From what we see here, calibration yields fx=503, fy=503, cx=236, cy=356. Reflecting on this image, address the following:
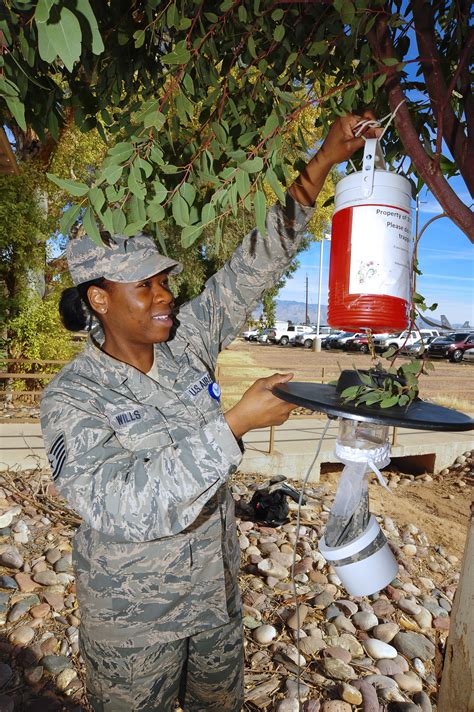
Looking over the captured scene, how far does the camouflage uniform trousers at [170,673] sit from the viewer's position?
1740 mm

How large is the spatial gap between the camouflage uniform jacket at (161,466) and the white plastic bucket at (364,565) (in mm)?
354

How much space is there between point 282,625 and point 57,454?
2.48m

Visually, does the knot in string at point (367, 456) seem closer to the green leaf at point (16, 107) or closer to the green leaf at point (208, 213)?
the green leaf at point (208, 213)

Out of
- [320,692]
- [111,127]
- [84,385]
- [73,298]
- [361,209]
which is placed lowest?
[320,692]

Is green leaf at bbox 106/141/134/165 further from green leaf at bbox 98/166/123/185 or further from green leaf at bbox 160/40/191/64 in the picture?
green leaf at bbox 160/40/191/64

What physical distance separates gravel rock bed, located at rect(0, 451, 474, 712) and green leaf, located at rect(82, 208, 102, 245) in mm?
2489

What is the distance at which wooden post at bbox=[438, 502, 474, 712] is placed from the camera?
157cm

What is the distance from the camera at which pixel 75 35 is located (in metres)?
0.79

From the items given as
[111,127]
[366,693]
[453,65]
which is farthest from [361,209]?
[366,693]

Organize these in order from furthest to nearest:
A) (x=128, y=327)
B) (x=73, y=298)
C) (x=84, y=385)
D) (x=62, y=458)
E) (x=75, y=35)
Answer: (x=73, y=298) → (x=128, y=327) → (x=84, y=385) → (x=62, y=458) → (x=75, y=35)

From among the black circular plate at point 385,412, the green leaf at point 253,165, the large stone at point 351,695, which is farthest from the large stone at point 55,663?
the green leaf at point 253,165

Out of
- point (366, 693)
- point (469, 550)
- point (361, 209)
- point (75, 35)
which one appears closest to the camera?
point (75, 35)

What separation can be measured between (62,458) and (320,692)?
225 cm

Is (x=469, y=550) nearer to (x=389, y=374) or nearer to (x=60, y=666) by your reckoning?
(x=389, y=374)
